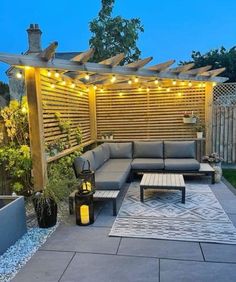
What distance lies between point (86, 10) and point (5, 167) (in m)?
42.8

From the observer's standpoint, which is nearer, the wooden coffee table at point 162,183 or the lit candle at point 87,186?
the lit candle at point 87,186

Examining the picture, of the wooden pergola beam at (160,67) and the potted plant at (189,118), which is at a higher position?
the wooden pergola beam at (160,67)

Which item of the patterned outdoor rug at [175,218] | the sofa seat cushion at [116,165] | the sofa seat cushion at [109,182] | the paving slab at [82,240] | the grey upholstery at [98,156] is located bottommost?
the paving slab at [82,240]

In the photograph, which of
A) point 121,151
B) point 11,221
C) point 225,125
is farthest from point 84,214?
point 225,125

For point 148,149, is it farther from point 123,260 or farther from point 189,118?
point 123,260

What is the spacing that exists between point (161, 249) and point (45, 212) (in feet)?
5.64

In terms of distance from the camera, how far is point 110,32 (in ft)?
41.4

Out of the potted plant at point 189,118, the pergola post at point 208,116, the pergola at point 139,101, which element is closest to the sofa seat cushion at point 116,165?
the pergola at point 139,101

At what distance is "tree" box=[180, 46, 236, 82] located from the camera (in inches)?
543

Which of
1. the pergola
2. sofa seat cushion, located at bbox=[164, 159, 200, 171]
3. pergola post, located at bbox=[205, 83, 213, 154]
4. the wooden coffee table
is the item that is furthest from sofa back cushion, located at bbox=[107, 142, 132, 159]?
pergola post, located at bbox=[205, 83, 213, 154]

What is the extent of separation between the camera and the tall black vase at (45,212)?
3.72 m

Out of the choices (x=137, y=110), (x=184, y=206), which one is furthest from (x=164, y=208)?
(x=137, y=110)

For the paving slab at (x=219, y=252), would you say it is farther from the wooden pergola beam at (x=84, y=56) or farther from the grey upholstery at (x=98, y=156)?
the wooden pergola beam at (x=84, y=56)

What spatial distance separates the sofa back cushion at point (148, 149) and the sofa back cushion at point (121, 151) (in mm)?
165
